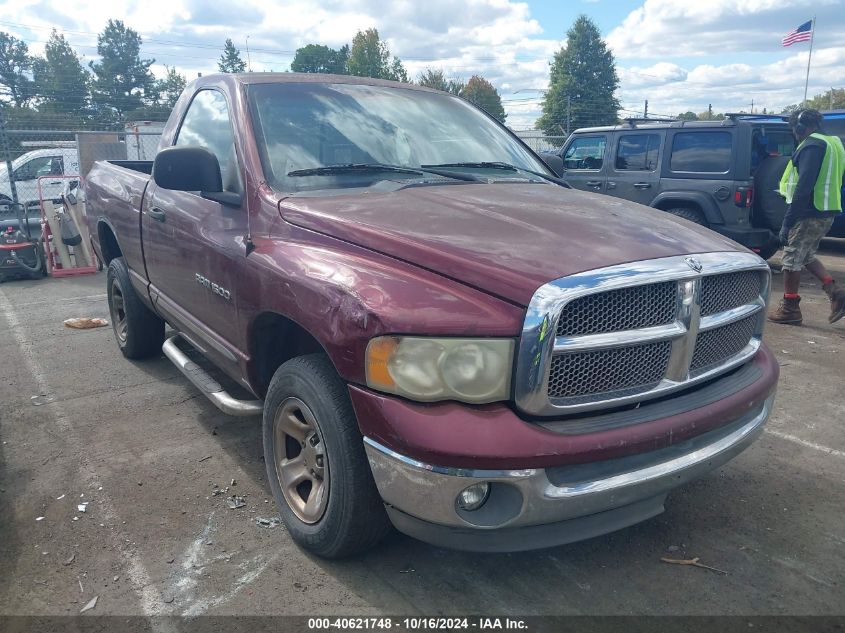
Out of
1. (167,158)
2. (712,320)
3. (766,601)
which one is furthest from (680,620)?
(167,158)

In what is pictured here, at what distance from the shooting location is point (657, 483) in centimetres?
238

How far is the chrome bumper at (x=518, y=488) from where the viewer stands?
2156 mm

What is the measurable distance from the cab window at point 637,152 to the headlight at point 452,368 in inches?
313

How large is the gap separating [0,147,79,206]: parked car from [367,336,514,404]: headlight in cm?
1347

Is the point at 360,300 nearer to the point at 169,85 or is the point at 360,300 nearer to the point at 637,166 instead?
the point at 637,166

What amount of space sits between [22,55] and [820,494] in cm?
6876

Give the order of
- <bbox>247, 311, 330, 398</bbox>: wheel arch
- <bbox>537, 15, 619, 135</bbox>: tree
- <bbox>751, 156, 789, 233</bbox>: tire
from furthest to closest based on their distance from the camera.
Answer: <bbox>537, 15, 619, 135</bbox>: tree, <bbox>751, 156, 789, 233</bbox>: tire, <bbox>247, 311, 330, 398</bbox>: wheel arch

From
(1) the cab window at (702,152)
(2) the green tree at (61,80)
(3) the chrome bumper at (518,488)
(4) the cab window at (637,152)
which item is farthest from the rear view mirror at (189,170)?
Result: (2) the green tree at (61,80)

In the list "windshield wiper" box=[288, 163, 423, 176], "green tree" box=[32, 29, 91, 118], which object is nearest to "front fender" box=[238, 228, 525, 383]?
"windshield wiper" box=[288, 163, 423, 176]

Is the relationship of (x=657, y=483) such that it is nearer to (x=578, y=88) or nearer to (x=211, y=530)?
(x=211, y=530)

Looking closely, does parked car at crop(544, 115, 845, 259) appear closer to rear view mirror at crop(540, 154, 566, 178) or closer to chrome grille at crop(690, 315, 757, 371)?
rear view mirror at crop(540, 154, 566, 178)

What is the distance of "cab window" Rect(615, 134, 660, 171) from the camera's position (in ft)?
30.5

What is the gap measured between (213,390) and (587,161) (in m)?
8.08

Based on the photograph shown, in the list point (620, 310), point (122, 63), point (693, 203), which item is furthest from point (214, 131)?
point (122, 63)
